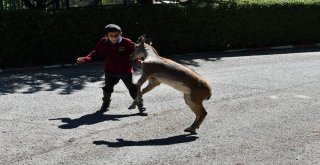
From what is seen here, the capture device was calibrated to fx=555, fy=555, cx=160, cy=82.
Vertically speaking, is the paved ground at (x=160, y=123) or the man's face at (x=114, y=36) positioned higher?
the man's face at (x=114, y=36)

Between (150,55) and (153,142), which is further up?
(150,55)

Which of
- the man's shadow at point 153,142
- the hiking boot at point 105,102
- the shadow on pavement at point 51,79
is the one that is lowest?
the man's shadow at point 153,142

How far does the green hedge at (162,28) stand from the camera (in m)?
13.2

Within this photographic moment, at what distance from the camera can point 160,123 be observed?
794 centimetres

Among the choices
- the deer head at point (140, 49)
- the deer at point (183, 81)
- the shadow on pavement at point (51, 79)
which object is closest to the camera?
the deer at point (183, 81)

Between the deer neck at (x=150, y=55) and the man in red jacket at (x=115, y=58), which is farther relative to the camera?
the man in red jacket at (x=115, y=58)

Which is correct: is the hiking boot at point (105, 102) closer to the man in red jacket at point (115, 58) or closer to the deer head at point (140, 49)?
the man in red jacket at point (115, 58)

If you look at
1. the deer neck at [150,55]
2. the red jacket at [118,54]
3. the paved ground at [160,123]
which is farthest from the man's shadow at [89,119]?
the deer neck at [150,55]

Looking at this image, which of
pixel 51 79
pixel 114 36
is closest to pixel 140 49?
pixel 114 36

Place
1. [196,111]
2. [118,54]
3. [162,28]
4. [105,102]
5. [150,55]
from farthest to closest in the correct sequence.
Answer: [162,28], [105,102], [118,54], [150,55], [196,111]

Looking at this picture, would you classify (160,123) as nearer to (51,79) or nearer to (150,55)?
(150,55)

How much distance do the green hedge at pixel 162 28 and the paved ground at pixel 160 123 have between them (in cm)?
133

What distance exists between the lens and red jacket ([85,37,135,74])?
8367 mm

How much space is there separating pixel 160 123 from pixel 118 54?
1.28 metres
